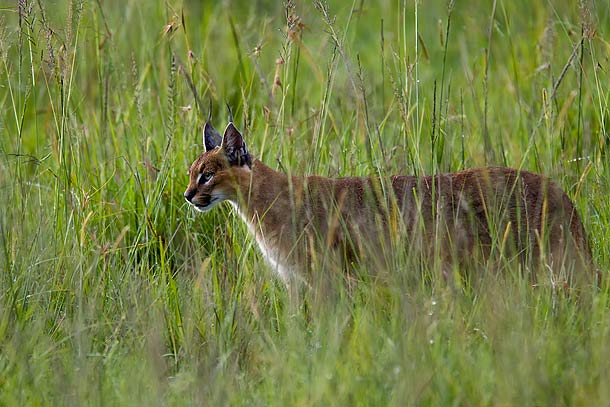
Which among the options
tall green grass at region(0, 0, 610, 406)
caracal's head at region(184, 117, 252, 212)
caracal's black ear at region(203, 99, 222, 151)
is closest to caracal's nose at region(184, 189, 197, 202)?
caracal's head at region(184, 117, 252, 212)

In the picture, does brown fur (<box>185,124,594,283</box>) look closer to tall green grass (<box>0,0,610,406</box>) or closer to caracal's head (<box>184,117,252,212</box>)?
caracal's head (<box>184,117,252,212</box>)

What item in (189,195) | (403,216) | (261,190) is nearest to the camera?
(403,216)

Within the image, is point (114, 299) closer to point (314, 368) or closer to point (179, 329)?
point (179, 329)

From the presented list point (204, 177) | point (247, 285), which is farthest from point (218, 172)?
point (247, 285)

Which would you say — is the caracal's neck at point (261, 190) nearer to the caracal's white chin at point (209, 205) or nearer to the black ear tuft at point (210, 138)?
the caracal's white chin at point (209, 205)

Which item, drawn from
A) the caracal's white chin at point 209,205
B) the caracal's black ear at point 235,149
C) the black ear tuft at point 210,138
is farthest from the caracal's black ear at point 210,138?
the caracal's white chin at point 209,205

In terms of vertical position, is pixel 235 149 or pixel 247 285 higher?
pixel 235 149

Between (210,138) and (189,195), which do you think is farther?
(210,138)

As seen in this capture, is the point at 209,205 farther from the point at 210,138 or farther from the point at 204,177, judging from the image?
the point at 210,138

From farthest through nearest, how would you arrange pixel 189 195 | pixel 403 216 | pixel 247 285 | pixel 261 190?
pixel 261 190
pixel 189 195
pixel 403 216
pixel 247 285

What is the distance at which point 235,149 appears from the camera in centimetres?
539

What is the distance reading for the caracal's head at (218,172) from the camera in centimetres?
536

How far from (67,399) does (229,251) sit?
1.56m

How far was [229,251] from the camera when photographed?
16.6ft
